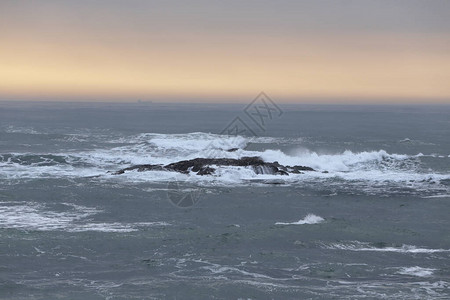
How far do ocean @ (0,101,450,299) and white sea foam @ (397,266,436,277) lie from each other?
0.08m

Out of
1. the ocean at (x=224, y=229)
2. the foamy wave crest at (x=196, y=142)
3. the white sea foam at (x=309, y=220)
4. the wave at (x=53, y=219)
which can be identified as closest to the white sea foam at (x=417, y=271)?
the ocean at (x=224, y=229)

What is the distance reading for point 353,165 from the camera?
58.4 m

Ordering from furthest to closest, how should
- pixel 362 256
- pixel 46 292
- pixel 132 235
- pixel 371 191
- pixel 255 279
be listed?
pixel 371 191 → pixel 132 235 → pixel 362 256 → pixel 255 279 → pixel 46 292

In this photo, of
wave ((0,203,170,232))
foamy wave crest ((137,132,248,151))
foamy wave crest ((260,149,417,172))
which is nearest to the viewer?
wave ((0,203,170,232))

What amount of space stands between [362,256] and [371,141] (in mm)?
58396

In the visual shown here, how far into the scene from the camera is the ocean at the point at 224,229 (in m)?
24.3

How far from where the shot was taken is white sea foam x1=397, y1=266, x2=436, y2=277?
2580 centimetres

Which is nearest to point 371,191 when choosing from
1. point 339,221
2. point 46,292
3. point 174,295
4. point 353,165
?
point 339,221

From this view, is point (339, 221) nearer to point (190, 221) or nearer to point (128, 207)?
point (190, 221)

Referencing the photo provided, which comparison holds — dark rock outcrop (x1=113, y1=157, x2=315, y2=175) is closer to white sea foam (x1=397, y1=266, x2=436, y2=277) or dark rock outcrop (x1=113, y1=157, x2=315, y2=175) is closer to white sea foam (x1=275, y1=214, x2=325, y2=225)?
white sea foam (x1=275, y1=214, x2=325, y2=225)

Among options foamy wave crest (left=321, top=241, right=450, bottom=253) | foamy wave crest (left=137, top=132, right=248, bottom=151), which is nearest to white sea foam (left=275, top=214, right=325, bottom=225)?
foamy wave crest (left=321, top=241, right=450, bottom=253)

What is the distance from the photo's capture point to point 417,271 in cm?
2614

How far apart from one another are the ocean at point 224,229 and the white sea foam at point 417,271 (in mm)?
83

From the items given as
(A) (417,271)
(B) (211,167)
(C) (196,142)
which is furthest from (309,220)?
(C) (196,142)
